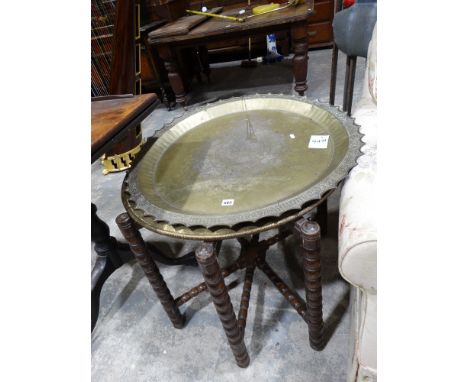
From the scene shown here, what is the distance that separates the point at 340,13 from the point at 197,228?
4.80ft

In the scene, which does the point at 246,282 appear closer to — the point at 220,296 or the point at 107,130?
the point at 220,296

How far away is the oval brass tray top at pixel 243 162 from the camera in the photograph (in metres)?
0.71

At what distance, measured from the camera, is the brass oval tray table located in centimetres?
68

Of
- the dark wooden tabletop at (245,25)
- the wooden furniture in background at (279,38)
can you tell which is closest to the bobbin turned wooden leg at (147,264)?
the dark wooden tabletop at (245,25)

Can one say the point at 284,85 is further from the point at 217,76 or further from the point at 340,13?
the point at 340,13

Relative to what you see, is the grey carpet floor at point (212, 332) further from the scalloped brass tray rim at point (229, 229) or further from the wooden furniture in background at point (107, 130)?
the scalloped brass tray rim at point (229, 229)

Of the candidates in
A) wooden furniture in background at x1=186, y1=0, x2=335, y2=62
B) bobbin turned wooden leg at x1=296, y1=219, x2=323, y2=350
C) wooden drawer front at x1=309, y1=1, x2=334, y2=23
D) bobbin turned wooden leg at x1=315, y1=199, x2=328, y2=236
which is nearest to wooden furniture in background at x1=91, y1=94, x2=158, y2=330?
bobbin turned wooden leg at x1=296, y1=219, x2=323, y2=350

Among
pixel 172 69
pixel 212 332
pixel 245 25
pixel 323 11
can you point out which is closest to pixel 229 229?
pixel 212 332

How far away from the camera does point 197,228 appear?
0.68m

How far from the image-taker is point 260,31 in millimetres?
2191

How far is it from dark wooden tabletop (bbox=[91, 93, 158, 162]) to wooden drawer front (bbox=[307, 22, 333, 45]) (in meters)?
3.10

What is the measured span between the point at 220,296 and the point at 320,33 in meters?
3.48

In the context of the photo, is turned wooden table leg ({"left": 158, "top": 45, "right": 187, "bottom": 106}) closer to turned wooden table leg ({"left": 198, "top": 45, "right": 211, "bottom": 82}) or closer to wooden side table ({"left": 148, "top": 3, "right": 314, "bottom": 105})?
wooden side table ({"left": 148, "top": 3, "right": 314, "bottom": 105})

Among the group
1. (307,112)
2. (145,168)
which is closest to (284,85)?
(307,112)
